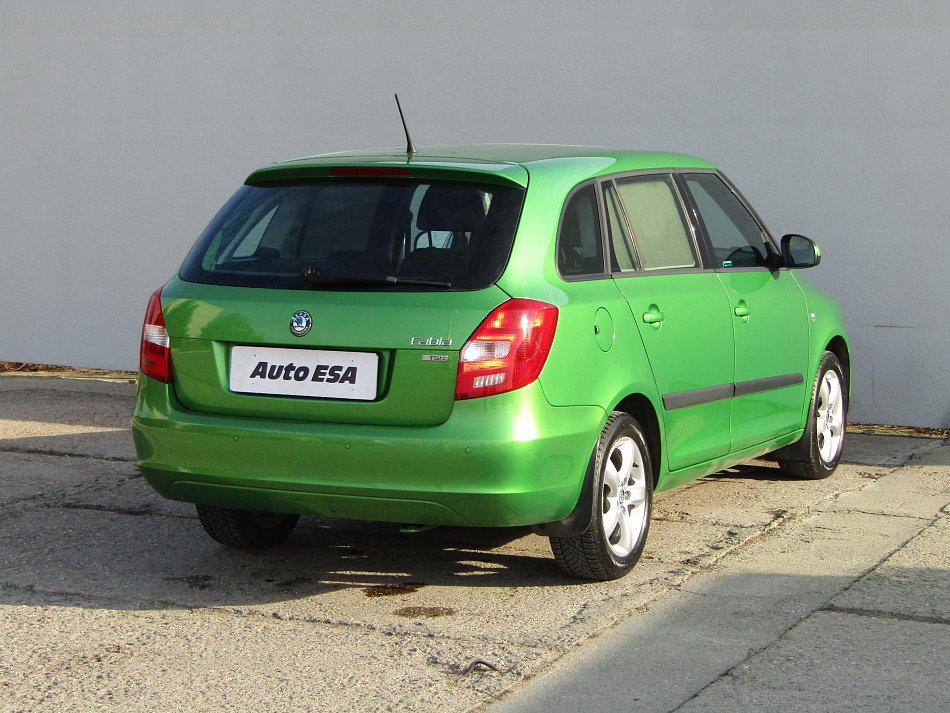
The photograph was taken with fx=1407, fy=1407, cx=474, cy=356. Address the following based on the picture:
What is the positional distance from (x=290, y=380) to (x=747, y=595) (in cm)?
187

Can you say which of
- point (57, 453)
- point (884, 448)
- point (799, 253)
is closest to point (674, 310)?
point (799, 253)

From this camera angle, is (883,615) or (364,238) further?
(364,238)

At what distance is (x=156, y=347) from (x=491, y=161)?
4.76ft

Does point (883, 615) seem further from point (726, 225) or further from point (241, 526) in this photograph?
point (241, 526)

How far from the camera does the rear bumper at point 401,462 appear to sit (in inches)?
188

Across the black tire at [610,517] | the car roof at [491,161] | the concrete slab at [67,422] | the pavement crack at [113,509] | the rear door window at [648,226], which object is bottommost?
the concrete slab at [67,422]

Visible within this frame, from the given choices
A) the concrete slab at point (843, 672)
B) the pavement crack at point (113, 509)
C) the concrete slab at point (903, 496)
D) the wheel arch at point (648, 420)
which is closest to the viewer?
the concrete slab at point (843, 672)

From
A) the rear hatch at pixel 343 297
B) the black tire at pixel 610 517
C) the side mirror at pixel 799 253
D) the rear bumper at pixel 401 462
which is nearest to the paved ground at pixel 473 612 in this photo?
the black tire at pixel 610 517

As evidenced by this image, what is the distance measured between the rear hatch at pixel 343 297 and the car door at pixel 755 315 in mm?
1634

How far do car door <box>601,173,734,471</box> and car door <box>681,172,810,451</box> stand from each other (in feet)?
0.48

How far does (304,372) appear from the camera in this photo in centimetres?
496

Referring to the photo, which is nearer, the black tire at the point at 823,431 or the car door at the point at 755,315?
the car door at the point at 755,315

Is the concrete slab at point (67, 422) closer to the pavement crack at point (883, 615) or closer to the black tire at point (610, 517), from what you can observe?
the black tire at point (610, 517)

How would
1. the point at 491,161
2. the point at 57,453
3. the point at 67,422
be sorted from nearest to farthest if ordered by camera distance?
the point at 491,161 → the point at 57,453 → the point at 67,422
